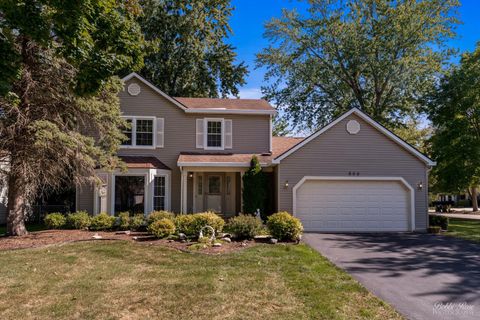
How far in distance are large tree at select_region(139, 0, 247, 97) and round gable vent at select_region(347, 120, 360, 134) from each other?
15965 millimetres

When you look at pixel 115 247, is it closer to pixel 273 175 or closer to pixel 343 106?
pixel 273 175

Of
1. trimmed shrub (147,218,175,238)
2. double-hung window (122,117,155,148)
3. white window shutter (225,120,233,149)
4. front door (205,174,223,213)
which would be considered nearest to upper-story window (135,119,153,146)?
double-hung window (122,117,155,148)

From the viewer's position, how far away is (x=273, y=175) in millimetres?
17344

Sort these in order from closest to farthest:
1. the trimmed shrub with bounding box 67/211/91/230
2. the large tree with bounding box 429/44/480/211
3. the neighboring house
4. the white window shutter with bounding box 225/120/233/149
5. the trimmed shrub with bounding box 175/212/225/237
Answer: the trimmed shrub with bounding box 175/212/225/237 < the trimmed shrub with bounding box 67/211/91/230 < the neighboring house < the white window shutter with bounding box 225/120/233/149 < the large tree with bounding box 429/44/480/211

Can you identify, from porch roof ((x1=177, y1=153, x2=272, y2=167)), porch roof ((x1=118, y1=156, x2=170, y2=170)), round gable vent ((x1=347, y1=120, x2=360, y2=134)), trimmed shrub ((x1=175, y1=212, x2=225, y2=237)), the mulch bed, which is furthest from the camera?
porch roof ((x1=177, y1=153, x2=272, y2=167))

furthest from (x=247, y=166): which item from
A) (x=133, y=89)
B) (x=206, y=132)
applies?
(x=133, y=89)

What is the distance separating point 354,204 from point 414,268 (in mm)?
6563

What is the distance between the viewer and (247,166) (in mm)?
16812

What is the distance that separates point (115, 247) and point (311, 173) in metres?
8.38

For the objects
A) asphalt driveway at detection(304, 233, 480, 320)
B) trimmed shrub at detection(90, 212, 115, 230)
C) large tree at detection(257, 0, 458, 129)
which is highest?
large tree at detection(257, 0, 458, 129)

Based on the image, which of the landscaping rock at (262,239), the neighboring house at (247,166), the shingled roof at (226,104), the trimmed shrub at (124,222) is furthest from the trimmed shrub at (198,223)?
the shingled roof at (226,104)

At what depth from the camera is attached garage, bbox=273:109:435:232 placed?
15.2 m

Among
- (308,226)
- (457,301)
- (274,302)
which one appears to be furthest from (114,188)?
(457,301)

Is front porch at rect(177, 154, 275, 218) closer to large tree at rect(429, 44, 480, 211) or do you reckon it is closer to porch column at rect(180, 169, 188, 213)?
porch column at rect(180, 169, 188, 213)
